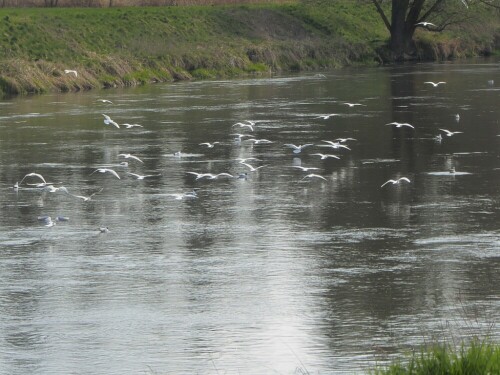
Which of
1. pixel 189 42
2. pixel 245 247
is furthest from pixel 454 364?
pixel 189 42

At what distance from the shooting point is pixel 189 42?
4894cm

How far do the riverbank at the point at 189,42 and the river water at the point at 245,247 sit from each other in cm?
1171

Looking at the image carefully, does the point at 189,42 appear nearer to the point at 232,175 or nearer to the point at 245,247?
the point at 232,175

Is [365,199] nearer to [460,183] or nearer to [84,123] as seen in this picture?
[460,183]

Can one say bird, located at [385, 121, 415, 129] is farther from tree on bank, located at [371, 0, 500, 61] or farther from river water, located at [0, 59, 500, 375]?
tree on bank, located at [371, 0, 500, 61]

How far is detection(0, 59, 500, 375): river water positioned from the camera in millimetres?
11203

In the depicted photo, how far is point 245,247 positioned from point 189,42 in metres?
34.3

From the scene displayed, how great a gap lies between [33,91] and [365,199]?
22022 mm

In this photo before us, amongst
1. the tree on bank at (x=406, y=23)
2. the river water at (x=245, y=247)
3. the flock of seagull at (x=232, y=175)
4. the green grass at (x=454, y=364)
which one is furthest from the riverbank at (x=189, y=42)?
the green grass at (x=454, y=364)

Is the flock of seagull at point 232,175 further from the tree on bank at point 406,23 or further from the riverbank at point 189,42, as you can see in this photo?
the tree on bank at point 406,23

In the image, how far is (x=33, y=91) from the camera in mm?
38812

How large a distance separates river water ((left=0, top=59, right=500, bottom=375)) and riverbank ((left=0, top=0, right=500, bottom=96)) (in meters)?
11.7

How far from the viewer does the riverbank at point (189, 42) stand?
41.6 m

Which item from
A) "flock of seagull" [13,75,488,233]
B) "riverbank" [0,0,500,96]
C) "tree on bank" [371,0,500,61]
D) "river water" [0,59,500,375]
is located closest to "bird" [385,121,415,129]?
"flock of seagull" [13,75,488,233]
